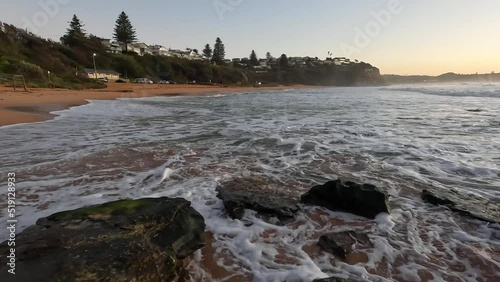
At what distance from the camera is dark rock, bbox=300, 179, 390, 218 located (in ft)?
12.8

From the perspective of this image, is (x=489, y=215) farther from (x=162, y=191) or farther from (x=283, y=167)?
(x=162, y=191)

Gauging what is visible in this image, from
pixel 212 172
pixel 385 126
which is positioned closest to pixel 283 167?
pixel 212 172

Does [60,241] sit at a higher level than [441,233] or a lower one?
higher

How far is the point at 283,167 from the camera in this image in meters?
6.07

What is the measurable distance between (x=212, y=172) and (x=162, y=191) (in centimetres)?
123

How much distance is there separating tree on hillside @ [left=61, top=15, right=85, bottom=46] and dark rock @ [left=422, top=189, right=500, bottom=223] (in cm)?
8270

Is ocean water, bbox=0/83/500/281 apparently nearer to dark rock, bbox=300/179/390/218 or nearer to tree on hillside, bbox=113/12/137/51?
dark rock, bbox=300/179/390/218

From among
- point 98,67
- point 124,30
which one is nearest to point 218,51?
point 124,30

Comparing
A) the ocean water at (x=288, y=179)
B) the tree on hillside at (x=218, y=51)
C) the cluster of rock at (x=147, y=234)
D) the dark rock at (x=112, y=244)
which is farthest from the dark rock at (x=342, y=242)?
the tree on hillside at (x=218, y=51)

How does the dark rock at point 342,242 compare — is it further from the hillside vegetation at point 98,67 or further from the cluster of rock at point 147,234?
the hillside vegetation at point 98,67

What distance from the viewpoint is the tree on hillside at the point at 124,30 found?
7881 centimetres

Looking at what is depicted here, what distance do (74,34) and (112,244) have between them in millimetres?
85915

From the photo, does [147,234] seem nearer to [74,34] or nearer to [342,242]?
[342,242]

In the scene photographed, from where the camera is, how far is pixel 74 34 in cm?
7169
